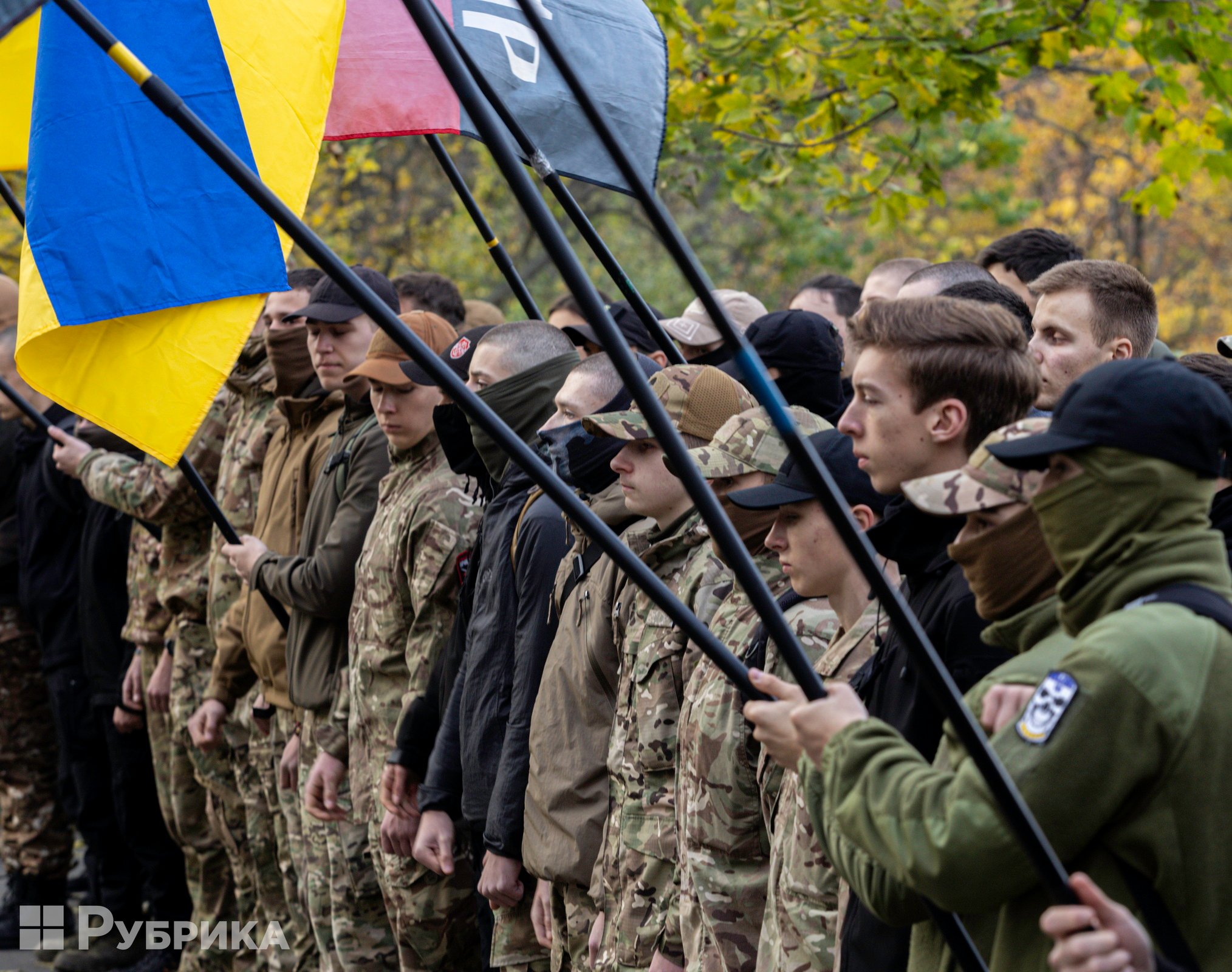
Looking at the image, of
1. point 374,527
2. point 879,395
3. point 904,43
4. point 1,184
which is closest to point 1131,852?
point 879,395

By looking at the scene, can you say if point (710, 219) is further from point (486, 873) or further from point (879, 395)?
point (879, 395)

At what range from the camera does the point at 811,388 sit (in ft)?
17.3

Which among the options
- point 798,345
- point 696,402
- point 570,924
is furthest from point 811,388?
point 570,924

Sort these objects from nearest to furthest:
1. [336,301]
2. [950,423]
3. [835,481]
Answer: [950,423] < [835,481] < [336,301]

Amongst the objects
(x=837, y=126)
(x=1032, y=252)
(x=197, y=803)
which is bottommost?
(x=197, y=803)

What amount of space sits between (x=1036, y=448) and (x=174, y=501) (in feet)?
17.1

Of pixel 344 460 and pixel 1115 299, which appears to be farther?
pixel 344 460

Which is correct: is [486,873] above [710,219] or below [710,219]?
above

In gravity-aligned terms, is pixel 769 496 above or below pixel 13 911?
above

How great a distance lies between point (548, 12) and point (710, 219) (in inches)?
600

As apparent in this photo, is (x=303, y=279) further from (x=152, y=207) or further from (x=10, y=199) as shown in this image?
(x=152, y=207)

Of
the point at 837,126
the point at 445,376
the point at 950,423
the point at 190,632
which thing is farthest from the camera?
the point at 837,126

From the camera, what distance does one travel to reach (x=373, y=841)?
17.5 feet

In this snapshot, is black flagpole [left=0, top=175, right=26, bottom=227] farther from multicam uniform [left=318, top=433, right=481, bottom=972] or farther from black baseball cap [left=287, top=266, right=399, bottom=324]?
multicam uniform [left=318, top=433, right=481, bottom=972]
